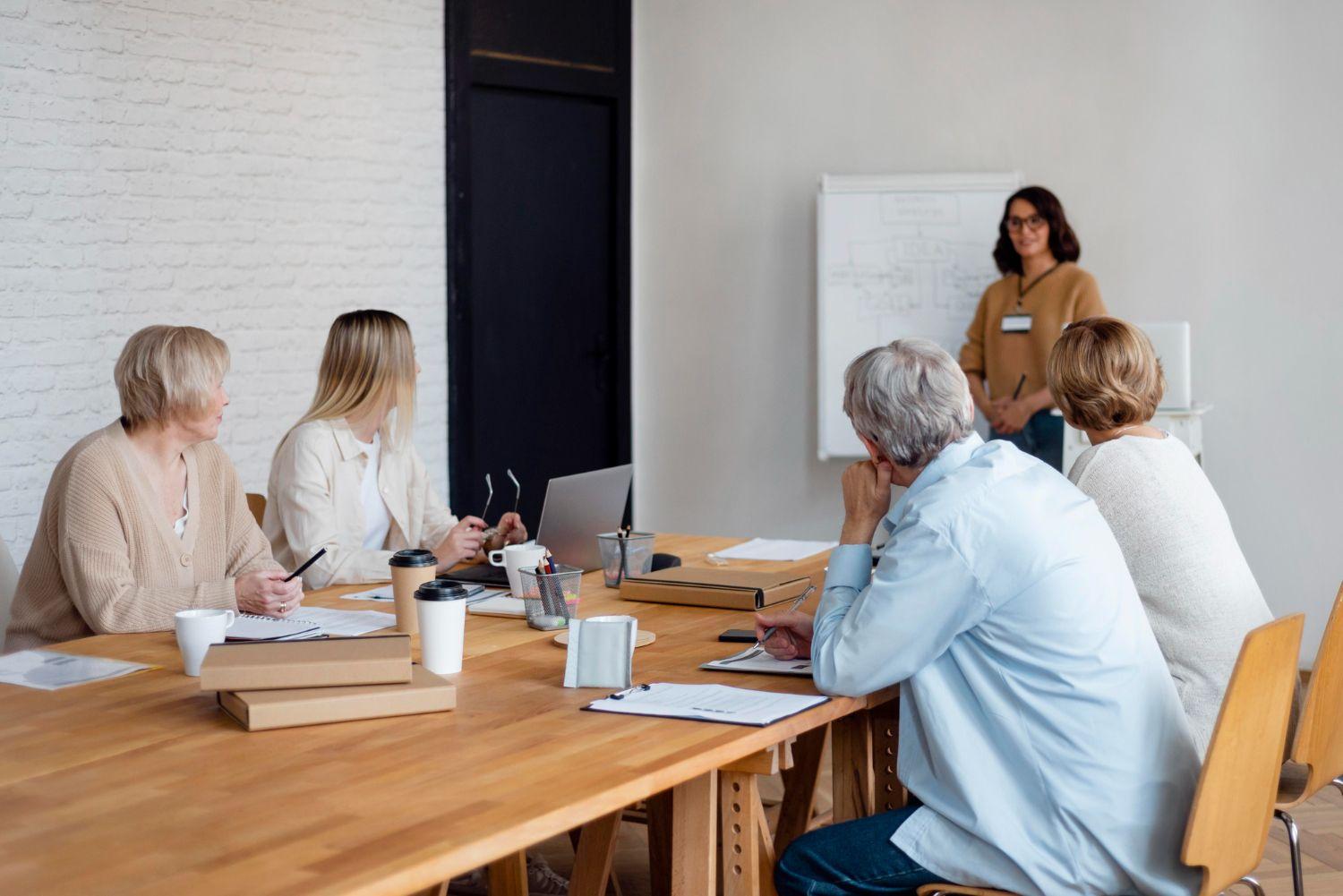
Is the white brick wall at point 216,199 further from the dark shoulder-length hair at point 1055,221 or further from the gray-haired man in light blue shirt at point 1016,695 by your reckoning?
the gray-haired man in light blue shirt at point 1016,695

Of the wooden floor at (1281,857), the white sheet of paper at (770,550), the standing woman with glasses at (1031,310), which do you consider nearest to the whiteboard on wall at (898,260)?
the standing woman with glasses at (1031,310)

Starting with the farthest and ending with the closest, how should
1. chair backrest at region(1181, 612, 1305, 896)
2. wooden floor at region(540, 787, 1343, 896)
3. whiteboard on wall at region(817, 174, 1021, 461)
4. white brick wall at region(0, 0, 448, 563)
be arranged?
1. whiteboard on wall at region(817, 174, 1021, 461)
2. white brick wall at region(0, 0, 448, 563)
3. wooden floor at region(540, 787, 1343, 896)
4. chair backrest at region(1181, 612, 1305, 896)

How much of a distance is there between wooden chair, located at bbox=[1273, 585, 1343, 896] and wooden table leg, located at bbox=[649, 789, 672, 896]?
46.3 inches

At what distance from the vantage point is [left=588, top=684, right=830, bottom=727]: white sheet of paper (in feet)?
6.08

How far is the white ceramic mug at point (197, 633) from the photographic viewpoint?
81.7 inches

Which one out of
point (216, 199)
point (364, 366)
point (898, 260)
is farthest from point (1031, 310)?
point (216, 199)

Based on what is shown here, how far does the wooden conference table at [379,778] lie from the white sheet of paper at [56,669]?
5cm

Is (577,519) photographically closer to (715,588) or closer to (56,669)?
(715,588)

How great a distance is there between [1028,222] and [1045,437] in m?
0.81

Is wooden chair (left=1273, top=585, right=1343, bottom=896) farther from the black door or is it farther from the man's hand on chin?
the black door

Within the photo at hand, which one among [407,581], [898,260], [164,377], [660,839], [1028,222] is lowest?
[660,839]

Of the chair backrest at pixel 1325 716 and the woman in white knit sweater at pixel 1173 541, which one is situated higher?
the woman in white knit sweater at pixel 1173 541

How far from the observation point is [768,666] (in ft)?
7.06

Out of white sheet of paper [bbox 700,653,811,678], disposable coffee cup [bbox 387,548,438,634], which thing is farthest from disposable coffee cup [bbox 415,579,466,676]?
white sheet of paper [bbox 700,653,811,678]
